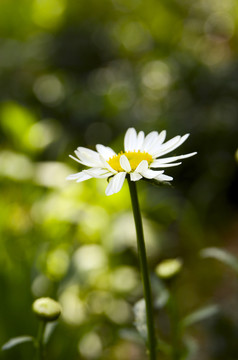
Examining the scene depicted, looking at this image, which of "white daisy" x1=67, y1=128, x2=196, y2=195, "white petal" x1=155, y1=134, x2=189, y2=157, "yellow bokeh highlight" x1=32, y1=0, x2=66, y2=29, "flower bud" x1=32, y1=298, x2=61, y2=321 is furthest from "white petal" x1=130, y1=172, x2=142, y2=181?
"yellow bokeh highlight" x1=32, y1=0, x2=66, y2=29

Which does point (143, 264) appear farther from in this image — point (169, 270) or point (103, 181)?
point (103, 181)

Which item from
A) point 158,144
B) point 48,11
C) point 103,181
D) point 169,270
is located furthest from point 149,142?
point 48,11

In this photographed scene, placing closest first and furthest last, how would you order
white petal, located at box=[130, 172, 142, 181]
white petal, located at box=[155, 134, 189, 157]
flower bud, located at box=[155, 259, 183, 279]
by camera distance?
white petal, located at box=[130, 172, 142, 181], white petal, located at box=[155, 134, 189, 157], flower bud, located at box=[155, 259, 183, 279]

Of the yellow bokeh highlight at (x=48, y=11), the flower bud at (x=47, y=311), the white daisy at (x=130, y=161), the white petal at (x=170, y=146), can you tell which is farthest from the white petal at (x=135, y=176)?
the yellow bokeh highlight at (x=48, y=11)

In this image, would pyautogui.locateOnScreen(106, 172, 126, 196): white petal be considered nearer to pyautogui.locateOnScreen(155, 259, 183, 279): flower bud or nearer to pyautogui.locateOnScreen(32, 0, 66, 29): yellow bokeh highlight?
pyautogui.locateOnScreen(155, 259, 183, 279): flower bud

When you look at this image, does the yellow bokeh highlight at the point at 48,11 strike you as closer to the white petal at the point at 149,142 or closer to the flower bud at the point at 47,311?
the white petal at the point at 149,142

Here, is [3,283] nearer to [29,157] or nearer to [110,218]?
[110,218]

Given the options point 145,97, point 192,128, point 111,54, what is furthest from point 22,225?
point 111,54
